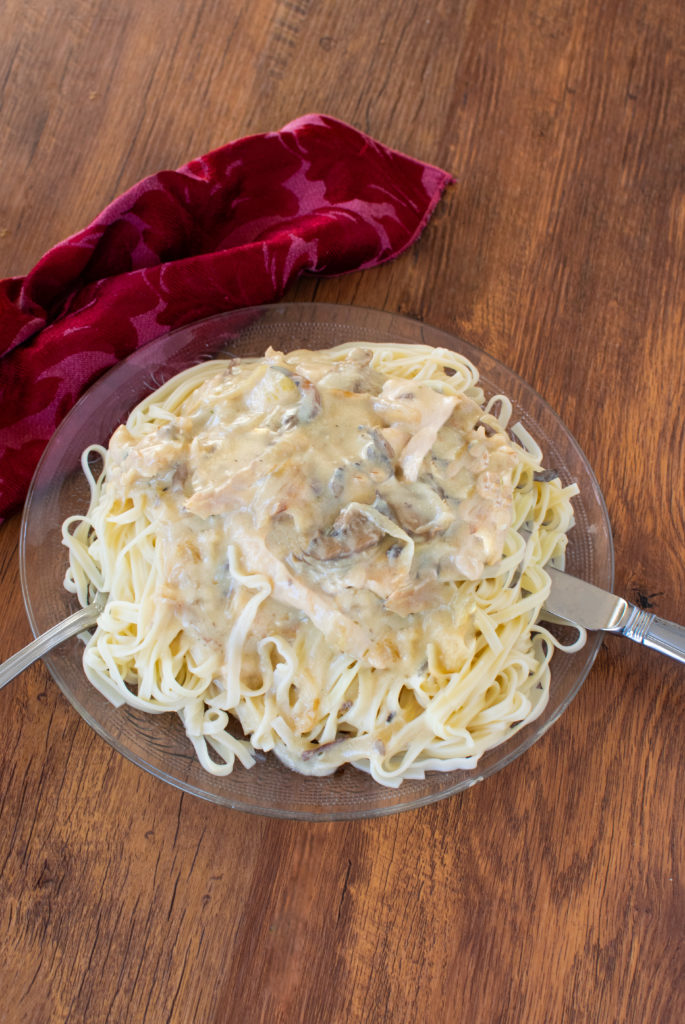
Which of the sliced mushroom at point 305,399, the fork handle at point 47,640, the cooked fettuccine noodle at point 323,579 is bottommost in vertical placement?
the fork handle at point 47,640

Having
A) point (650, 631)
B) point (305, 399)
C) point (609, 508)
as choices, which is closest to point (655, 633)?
point (650, 631)

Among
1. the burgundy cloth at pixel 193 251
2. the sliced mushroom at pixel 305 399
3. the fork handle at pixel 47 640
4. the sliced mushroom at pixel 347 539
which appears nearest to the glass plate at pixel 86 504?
the fork handle at pixel 47 640

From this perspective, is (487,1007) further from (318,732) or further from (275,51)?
(275,51)

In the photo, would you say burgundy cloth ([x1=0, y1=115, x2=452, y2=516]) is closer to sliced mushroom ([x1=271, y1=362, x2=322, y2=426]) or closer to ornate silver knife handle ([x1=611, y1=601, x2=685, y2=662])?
sliced mushroom ([x1=271, y1=362, x2=322, y2=426])

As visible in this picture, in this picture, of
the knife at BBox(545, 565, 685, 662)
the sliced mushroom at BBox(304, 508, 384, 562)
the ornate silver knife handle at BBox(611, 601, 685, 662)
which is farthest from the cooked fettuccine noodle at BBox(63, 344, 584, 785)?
the ornate silver knife handle at BBox(611, 601, 685, 662)

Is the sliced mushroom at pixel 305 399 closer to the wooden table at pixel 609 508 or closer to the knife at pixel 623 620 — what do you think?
the wooden table at pixel 609 508

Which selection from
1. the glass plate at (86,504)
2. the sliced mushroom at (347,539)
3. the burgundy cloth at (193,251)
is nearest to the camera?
the sliced mushroom at (347,539)
